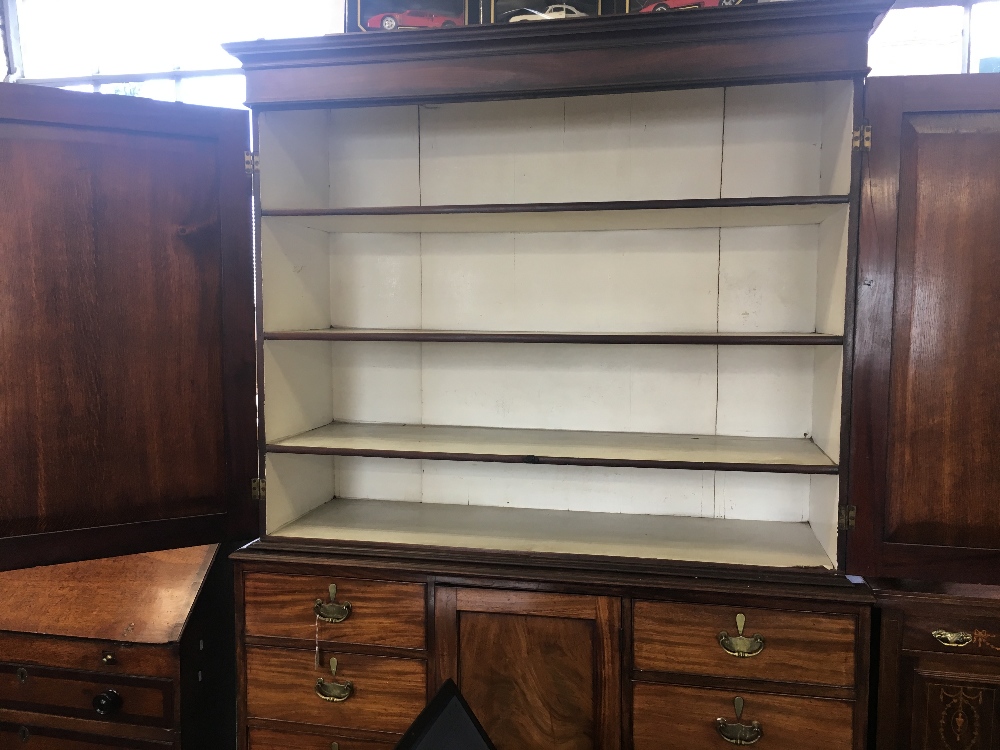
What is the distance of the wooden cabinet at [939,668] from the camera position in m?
1.36

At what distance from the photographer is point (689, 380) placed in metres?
1.81

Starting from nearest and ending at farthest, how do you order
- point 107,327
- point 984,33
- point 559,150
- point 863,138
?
point 863,138 < point 107,327 < point 559,150 < point 984,33

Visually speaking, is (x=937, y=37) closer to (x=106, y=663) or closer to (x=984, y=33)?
(x=984, y=33)

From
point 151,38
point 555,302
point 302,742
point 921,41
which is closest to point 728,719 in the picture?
point 302,742

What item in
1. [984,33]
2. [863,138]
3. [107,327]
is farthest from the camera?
[984,33]

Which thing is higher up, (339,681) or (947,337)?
(947,337)

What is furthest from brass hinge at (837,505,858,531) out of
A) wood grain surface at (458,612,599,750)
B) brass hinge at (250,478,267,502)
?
brass hinge at (250,478,267,502)

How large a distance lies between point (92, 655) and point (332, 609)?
640 mm

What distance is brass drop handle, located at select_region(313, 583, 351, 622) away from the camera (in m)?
1.53

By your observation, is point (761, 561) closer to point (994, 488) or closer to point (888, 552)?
point (888, 552)

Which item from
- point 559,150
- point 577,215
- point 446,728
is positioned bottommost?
point 446,728

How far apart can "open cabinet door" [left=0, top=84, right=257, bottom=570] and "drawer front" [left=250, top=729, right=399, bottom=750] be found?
1.71ft

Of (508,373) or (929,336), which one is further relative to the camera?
(508,373)

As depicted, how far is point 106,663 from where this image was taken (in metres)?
1.57
